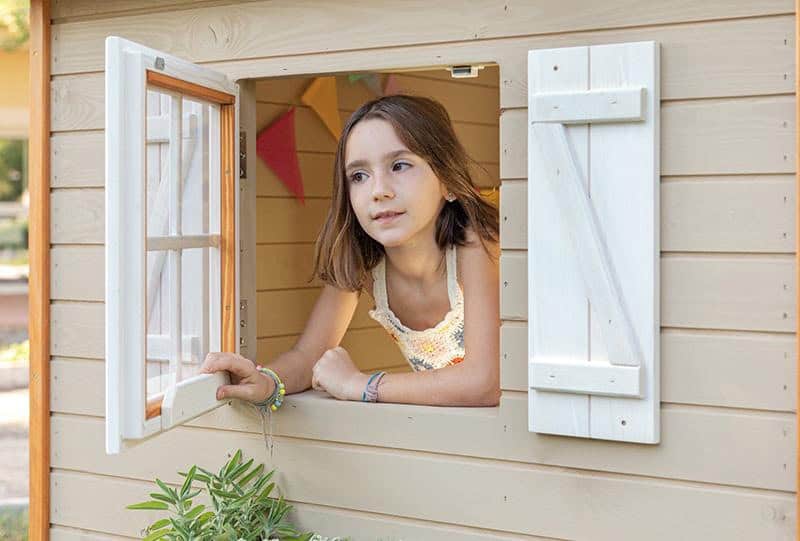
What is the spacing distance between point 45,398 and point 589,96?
2.10 m

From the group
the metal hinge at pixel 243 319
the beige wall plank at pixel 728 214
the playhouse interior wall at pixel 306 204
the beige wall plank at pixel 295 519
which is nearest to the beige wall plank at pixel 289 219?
the playhouse interior wall at pixel 306 204

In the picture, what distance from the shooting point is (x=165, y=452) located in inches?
132

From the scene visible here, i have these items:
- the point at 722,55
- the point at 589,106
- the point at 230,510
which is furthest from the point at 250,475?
the point at 722,55

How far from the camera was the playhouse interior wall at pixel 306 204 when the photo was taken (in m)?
3.61

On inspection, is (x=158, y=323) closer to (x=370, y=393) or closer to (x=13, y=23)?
(x=370, y=393)

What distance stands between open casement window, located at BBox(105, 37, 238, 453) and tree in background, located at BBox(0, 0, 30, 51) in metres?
10.2

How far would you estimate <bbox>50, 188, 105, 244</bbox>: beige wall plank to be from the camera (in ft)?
11.3

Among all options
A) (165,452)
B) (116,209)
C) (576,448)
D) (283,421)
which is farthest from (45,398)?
(576,448)

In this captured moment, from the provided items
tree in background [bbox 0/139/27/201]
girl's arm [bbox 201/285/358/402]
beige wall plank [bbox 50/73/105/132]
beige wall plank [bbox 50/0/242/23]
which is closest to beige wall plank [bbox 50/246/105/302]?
beige wall plank [bbox 50/73/105/132]

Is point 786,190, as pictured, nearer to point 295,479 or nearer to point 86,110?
point 295,479

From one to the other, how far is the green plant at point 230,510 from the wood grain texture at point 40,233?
74 centimetres

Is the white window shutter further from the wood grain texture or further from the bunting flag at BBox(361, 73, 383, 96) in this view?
the wood grain texture

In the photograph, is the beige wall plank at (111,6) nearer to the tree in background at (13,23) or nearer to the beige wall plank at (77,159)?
the beige wall plank at (77,159)

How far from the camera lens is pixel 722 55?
2531 mm
